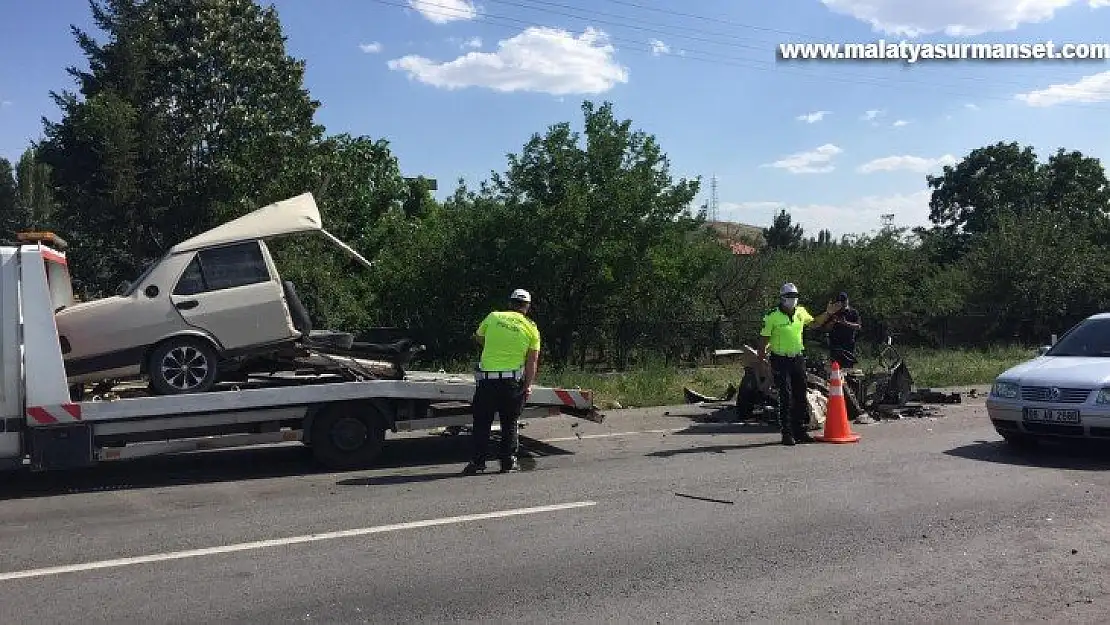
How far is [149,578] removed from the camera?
541 centimetres

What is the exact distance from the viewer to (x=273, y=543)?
241 inches

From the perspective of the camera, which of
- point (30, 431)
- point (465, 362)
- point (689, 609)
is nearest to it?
point (689, 609)

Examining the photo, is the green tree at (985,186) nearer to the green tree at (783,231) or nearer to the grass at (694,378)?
the green tree at (783,231)

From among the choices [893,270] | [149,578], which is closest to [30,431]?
[149,578]

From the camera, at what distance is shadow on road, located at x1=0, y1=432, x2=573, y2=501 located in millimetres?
8281

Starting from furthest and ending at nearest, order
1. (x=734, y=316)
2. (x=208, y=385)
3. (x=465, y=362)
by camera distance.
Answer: (x=734, y=316), (x=465, y=362), (x=208, y=385)

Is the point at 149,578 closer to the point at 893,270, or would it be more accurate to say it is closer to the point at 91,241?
the point at 91,241

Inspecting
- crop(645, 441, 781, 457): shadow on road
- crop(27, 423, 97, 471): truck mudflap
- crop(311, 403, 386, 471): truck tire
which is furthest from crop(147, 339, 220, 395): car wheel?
crop(645, 441, 781, 457): shadow on road

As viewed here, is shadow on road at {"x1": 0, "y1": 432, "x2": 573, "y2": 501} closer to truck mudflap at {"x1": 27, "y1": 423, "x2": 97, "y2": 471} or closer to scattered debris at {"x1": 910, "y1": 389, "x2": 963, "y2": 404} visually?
truck mudflap at {"x1": 27, "y1": 423, "x2": 97, "y2": 471}

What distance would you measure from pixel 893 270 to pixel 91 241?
21801mm

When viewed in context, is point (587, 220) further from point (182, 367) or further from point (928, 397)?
point (182, 367)

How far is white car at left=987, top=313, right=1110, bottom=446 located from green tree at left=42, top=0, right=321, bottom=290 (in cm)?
1834

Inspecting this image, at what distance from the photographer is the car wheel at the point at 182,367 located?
8.68m

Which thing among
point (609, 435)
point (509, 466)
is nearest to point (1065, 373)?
point (609, 435)
